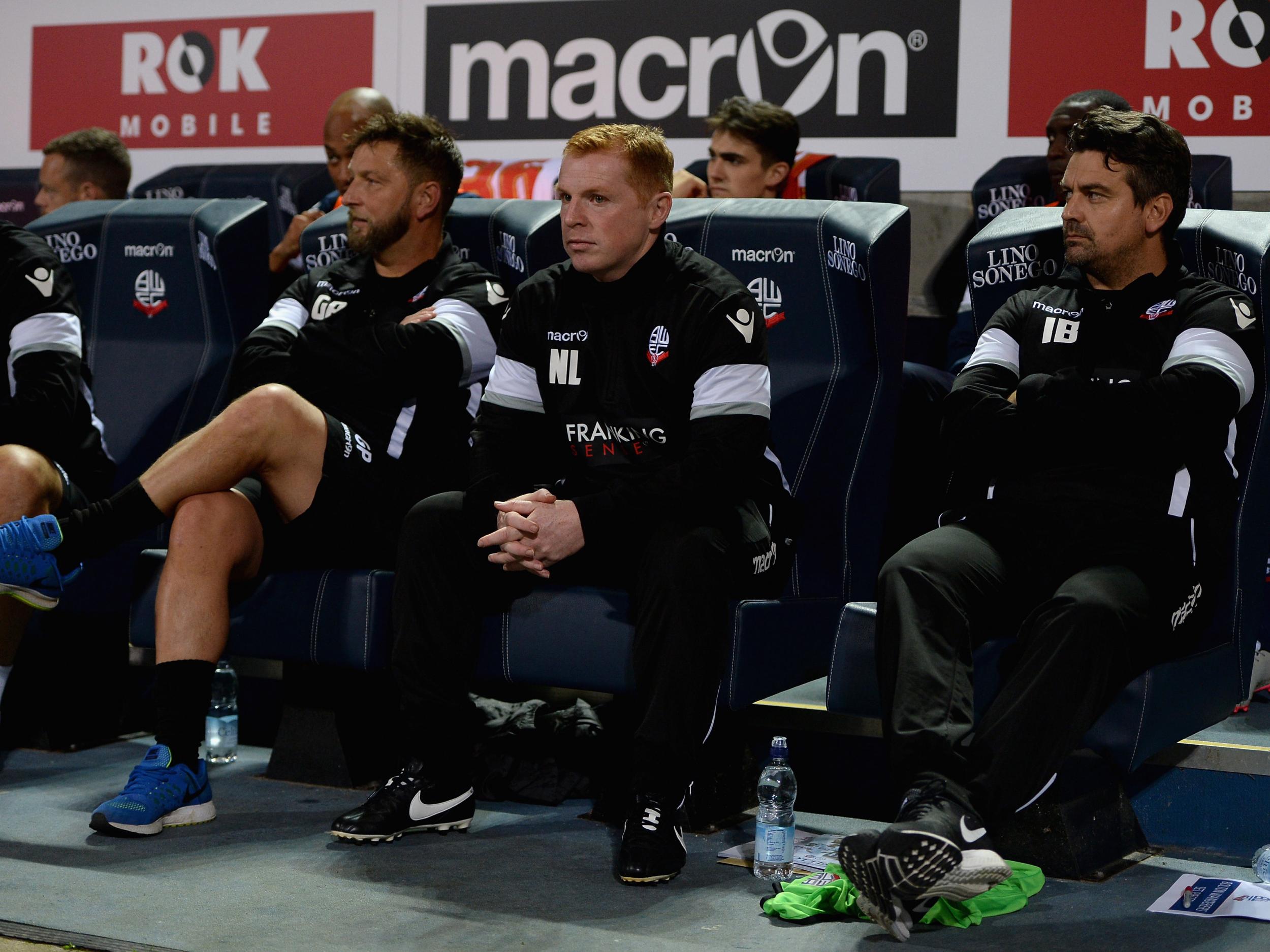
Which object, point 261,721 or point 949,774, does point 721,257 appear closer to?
point 949,774

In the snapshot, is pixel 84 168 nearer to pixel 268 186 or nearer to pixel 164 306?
pixel 268 186

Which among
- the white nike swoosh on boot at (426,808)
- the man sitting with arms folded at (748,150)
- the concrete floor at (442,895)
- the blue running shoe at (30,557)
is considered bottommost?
the concrete floor at (442,895)

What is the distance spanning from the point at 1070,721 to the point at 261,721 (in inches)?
70.7

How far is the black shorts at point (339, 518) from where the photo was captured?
102 inches

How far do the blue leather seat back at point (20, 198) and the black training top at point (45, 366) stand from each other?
2545 millimetres

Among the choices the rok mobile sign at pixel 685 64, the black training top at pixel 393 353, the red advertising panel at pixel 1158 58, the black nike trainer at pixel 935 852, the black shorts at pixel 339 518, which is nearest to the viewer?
the black nike trainer at pixel 935 852

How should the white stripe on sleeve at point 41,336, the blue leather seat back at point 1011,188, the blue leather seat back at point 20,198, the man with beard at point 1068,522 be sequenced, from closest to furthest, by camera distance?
the man with beard at point 1068,522 < the white stripe on sleeve at point 41,336 < the blue leather seat back at point 1011,188 < the blue leather seat back at point 20,198

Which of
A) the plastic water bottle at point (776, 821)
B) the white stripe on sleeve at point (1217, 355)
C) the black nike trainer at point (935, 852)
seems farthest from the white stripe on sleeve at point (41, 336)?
the white stripe on sleeve at point (1217, 355)

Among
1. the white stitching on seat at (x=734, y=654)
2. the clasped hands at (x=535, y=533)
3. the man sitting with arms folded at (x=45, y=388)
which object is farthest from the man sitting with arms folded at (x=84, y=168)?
the white stitching on seat at (x=734, y=654)

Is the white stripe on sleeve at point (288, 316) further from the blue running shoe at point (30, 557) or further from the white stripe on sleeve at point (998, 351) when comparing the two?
the white stripe on sleeve at point (998, 351)

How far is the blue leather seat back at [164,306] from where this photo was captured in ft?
10.4

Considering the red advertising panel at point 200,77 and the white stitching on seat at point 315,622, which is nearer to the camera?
the white stitching on seat at point 315,622

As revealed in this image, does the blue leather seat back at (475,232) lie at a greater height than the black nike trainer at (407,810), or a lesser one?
greater

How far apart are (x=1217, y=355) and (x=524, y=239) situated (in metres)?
1.27
